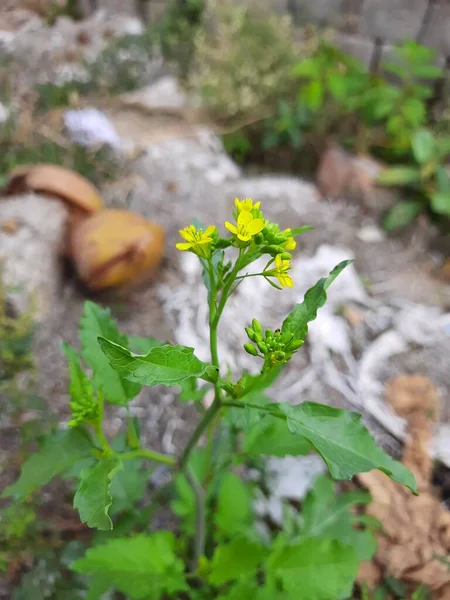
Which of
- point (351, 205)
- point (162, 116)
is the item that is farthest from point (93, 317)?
point (162, 116)

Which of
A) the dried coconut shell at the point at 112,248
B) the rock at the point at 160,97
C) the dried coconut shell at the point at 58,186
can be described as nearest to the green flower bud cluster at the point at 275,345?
the dried coconut shell at the point at 112,248

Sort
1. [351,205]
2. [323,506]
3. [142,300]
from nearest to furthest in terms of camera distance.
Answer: [323,506], [142,300], [351,205]

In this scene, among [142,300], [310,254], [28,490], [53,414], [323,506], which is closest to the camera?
[28,490]

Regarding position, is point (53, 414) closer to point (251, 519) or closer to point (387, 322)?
point (251, 519)

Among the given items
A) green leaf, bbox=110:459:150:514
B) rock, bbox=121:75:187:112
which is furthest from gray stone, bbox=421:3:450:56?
green leaf, bbox=110:459:150:514

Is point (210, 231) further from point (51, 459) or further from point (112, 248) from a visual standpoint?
point (112, 248)

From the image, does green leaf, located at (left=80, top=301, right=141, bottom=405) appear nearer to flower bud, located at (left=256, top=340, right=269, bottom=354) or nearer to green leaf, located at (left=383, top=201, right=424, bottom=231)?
flower bud, located at (left=256, top=340, right=269, bottom=354)

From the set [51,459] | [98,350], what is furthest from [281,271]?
[51,459]
